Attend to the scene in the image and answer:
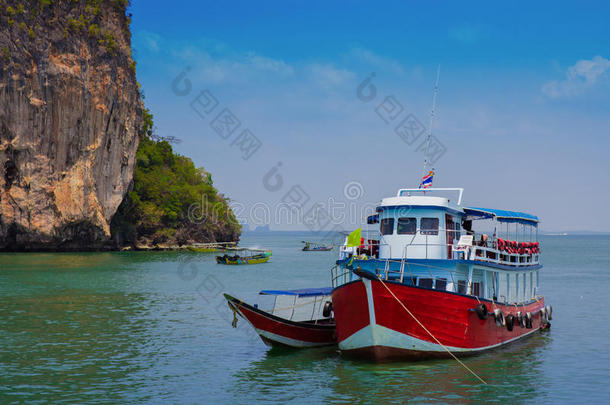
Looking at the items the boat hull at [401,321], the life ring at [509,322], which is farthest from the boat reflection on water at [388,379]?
the life ring at [509,322]

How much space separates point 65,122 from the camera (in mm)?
66625

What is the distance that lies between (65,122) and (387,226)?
181 ft

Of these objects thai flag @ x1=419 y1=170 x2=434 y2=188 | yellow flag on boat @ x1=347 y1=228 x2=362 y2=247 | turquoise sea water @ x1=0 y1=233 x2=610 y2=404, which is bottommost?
turquoise sea water @ x1=0 y1=233 x2=610 y2=404

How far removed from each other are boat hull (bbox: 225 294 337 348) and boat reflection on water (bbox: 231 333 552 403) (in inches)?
25.0

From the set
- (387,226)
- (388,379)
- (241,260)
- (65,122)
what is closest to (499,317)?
(387,226)

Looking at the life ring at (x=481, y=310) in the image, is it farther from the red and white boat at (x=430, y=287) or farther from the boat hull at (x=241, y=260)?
the boat hull at (x=241, y=260)

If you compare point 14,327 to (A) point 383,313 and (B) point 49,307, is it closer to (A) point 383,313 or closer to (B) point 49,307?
(B) point 49,307

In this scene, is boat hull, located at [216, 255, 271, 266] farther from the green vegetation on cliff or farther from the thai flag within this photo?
the thai flag

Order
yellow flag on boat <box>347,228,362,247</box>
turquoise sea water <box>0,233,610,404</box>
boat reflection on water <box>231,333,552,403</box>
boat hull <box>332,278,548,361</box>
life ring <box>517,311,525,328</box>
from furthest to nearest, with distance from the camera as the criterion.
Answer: life ring <box>517,311,525,328</box>
yellow flag on boat <box>347,228,362,247</box>
boat hull <box>332,278,548,361</box>
turquoise sea water <box>0,233,610,404</box>
boat reflection on water <box>231,333,552,403</box>

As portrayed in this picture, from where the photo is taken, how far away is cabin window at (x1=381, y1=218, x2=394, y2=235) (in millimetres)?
20047

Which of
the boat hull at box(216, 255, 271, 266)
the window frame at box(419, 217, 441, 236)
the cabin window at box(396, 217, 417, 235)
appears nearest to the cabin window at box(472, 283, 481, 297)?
the window frame at box(419, 217, 441, 236)

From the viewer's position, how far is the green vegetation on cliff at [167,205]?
86.1m

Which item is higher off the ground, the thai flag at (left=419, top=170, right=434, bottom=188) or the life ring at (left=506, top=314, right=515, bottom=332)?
the thai flag at (left=419, top=170, right=434, bottom=188)

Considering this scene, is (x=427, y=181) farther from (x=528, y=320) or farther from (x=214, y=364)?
(x=214, y=364)
